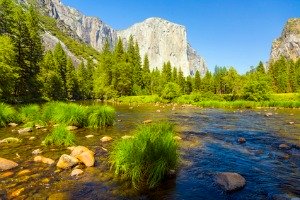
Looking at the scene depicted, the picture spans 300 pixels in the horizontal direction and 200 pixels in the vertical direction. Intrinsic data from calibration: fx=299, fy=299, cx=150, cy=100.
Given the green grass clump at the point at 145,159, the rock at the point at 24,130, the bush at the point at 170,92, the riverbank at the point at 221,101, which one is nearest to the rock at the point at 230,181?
the green grass clump at the point at 145,159

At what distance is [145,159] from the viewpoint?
32.7ft

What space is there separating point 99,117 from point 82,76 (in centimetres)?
8327

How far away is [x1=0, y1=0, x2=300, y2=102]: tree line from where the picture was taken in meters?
43.8

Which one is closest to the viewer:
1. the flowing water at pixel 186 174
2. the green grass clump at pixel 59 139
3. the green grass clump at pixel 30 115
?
the flowing water at pixel 186 174

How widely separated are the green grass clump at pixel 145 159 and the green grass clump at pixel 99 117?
11.8 meters

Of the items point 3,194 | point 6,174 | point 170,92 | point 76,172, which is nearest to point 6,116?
point 6,174

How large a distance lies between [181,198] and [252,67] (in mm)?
108354

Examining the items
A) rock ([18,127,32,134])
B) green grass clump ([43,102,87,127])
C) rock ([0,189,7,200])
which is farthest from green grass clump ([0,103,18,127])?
rock ([0,189,7,200])

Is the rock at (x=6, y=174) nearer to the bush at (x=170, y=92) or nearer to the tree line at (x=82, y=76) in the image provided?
the tree line at (x=82, y=76)

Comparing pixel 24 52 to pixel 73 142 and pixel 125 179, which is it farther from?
pixel 125 179

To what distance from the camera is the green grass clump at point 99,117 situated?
22.4 meters

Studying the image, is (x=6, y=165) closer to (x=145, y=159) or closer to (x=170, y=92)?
(x=145, y=159)

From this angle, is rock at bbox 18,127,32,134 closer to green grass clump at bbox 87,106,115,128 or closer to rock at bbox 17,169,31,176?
green grass clump at bbox 87,106,115,128

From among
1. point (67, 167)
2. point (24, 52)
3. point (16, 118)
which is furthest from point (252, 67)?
point (67, 167)
